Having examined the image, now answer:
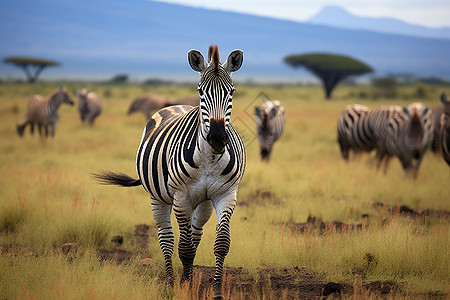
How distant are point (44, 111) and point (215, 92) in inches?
579

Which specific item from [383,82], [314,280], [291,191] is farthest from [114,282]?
[383,82]

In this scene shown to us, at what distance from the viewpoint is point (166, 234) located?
5293mm

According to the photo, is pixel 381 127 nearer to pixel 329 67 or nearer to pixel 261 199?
pixel 261 199

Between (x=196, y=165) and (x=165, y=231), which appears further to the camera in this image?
(x=165, y=231)

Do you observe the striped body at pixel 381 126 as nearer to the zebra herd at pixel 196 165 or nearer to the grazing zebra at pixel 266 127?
the grazing zebra at pixel 266 127

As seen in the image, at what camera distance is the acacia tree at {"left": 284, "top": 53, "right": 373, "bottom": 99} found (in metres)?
63.0

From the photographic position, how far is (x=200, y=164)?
169 inches

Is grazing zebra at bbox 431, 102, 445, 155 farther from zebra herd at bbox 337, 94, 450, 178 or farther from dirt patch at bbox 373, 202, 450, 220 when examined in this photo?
dirt patch at bbox 373, 202, 450, 220

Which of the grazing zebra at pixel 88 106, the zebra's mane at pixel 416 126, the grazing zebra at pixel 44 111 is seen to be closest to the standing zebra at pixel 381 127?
the zebra's mane at pixel 416 126

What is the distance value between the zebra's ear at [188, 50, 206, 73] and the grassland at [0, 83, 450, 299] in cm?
195

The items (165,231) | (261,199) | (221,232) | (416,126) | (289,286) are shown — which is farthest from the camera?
(416,126)

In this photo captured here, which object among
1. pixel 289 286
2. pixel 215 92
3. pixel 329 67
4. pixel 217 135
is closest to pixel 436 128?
pixel 289 286

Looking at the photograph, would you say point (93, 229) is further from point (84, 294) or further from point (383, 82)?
point (383, 82)

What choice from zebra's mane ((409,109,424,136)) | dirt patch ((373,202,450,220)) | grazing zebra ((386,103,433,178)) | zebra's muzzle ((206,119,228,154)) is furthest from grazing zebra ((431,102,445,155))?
zebra's muzzle ((206,119,228,154))
